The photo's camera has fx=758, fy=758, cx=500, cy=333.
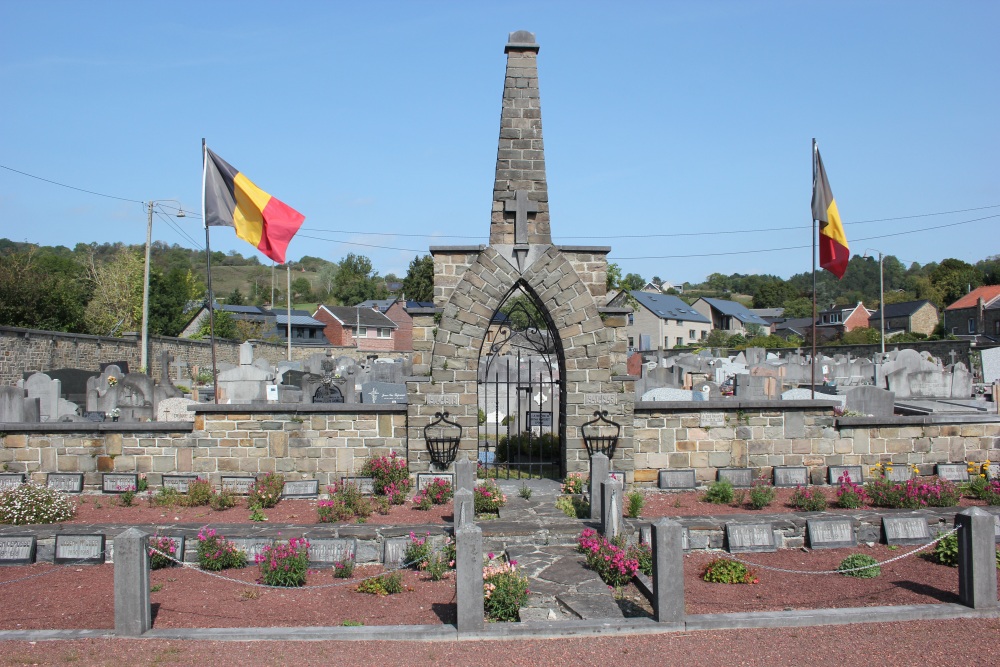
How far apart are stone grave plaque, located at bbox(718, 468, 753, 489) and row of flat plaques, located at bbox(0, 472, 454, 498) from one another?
468 centimetres

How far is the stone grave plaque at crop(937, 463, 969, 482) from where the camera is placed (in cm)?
1348

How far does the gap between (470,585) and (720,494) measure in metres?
6.56

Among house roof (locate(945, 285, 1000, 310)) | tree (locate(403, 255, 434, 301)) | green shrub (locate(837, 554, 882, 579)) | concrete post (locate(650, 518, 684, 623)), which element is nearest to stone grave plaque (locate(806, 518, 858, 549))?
green shrub (locate(837, 554, 882, 579))

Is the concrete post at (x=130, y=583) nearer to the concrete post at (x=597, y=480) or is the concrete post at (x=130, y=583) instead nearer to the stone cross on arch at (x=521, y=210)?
the concrete post at (x=597, y=480)

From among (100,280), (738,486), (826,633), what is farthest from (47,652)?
(100,280)

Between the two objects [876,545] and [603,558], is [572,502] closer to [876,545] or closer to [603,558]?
[603,558]

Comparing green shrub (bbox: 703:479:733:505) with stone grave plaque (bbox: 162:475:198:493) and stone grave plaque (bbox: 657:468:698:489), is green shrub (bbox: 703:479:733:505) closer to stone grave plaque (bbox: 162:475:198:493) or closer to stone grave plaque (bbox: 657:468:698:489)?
stone grave plaque (bbox: 657:468:698:489)

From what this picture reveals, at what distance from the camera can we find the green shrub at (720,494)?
12.1 meters

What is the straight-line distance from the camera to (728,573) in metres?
8.63

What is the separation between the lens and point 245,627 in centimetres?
702

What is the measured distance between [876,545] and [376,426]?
7.99 m

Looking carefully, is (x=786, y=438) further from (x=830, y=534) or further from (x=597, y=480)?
(x=597, y=480)

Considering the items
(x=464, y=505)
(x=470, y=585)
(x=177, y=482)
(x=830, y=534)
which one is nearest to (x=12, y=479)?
(x=177, y=482)

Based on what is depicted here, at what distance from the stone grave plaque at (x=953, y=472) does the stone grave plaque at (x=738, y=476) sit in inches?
140
